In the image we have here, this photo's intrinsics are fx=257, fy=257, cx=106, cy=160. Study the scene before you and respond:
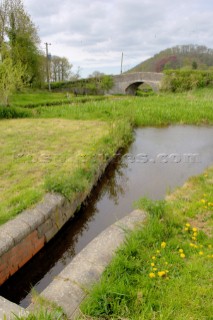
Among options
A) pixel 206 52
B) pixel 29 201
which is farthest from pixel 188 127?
pixel 206 52

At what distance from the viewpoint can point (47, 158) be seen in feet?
18.5

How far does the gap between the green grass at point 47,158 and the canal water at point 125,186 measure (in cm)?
45

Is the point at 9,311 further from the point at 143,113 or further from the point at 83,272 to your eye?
the point at 143,113

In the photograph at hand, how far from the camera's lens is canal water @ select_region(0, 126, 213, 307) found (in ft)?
9.84

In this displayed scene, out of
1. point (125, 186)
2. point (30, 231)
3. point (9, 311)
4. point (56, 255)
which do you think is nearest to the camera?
point (9, 311)

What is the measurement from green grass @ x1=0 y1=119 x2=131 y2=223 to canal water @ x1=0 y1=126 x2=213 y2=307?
0.45m

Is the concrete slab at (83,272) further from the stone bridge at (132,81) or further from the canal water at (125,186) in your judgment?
the stone bridge at (132,81)

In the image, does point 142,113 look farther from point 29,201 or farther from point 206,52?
point 206,52

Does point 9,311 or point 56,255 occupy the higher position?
point 9,311

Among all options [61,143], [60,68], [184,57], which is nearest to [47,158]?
[61,143]

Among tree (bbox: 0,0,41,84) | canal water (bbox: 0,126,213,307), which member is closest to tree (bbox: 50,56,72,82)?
tree (bbox: 0,0,41,84)

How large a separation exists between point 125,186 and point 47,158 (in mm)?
1811

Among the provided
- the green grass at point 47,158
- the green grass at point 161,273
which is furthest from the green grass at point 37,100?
the green grass at point 161,273

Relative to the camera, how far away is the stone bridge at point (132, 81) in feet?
82.8
